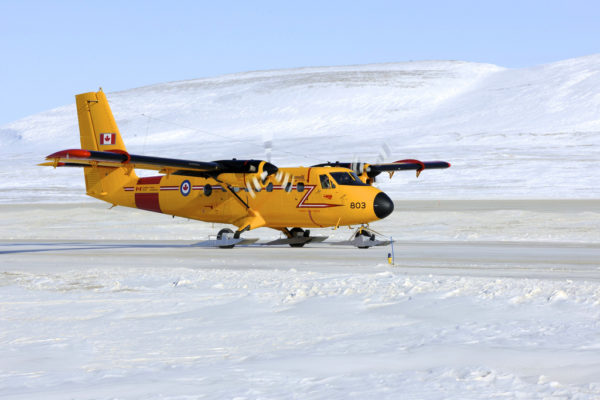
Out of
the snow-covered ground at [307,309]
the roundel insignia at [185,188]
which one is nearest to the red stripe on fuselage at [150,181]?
the roundel insignia at [185,188]

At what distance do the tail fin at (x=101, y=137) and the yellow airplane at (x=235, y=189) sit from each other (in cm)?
4

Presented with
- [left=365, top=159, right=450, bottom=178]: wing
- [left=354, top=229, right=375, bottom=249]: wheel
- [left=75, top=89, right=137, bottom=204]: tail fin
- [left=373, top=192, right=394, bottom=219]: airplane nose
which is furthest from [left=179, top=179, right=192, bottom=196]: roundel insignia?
[left=373, top=192, right=394, bottom=219]: airplane nose

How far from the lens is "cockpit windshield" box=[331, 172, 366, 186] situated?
2545cm

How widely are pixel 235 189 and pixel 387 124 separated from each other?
95.0m

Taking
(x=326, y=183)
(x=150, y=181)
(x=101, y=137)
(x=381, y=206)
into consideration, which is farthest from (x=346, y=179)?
(x=101, y=137)

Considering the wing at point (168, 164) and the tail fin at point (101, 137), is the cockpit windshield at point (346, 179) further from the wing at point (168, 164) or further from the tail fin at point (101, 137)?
the tail fin at point (101, 137)

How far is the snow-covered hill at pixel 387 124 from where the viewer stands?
72.8m

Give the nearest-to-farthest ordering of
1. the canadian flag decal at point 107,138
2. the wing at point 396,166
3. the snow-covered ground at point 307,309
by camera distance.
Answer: the snow-covered ground at point 307,309 → the canadian flag decal at point 107,138 → the wing at point 396,166

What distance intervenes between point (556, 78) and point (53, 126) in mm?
94753

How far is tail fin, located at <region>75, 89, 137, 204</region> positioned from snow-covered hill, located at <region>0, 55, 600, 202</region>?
31351 millimetres

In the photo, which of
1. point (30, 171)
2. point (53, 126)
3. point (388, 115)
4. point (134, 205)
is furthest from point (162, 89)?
point (134, 205)

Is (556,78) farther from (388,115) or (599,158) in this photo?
(599,158)

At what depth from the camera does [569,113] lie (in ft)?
362

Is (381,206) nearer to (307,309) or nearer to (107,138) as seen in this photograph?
(107,138)
